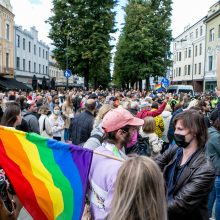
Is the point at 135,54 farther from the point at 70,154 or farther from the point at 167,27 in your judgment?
the point at 70,154

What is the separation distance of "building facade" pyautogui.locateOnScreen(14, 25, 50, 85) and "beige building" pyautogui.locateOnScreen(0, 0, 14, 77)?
2.09 metres

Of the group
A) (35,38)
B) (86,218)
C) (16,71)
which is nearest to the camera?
(86,218)

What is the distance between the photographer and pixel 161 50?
4028cm

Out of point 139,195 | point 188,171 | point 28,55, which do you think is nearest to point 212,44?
point 28,55

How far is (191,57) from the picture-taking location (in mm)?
59438

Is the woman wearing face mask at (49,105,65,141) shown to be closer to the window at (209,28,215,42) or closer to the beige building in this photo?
the beige building

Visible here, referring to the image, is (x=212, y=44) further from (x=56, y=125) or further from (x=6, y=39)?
(x=56, y=125)

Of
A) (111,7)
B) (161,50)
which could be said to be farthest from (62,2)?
(161,50)

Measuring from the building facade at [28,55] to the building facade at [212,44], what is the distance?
78.5 ft

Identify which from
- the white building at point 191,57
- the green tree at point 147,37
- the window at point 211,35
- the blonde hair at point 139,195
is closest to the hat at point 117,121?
the blonde hair at point 139,195

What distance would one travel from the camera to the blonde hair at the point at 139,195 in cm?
200

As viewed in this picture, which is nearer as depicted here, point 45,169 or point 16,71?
point 45,169

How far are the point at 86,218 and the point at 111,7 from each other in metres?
34.0

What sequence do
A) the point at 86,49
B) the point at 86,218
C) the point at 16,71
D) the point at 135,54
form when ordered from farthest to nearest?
the point at 16,71, the point at 135,54, the point at 86,49, the point at 86,218
